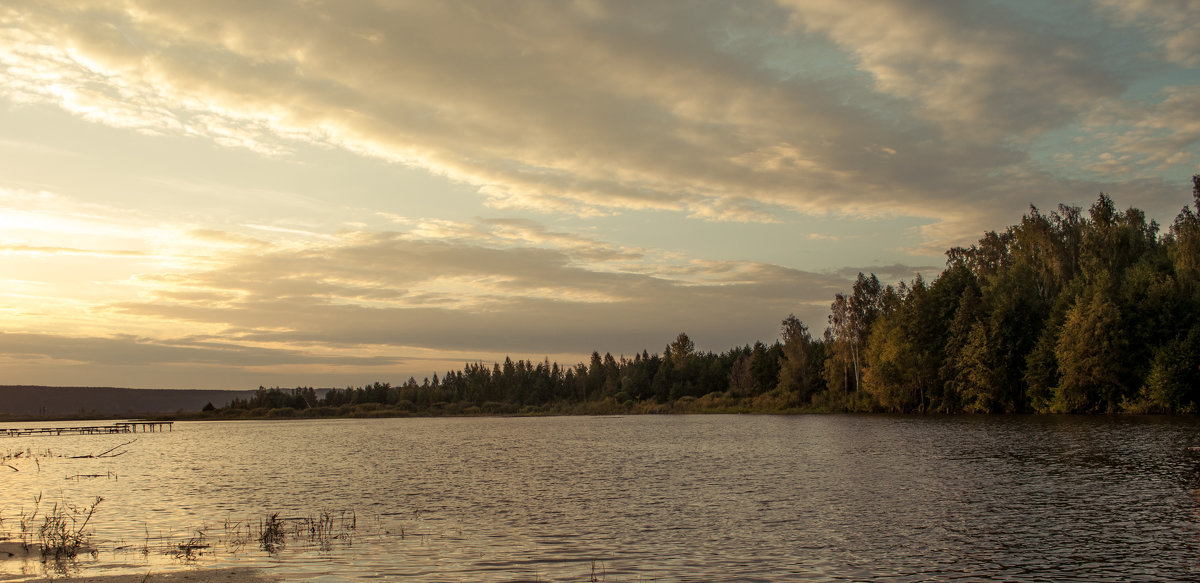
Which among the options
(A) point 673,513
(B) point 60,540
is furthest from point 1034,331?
(B) point 60,540

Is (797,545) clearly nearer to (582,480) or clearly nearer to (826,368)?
(582,480)

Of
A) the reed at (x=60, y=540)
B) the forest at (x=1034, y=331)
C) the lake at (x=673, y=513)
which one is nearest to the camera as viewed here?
the lake at (x=673, y=513)

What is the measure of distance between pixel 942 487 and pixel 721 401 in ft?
501

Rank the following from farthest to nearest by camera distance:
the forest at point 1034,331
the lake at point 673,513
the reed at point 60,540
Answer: the forest at point 1034,331
the reed at point 60,540
the lake at point 673,513

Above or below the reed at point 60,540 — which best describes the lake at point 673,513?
below

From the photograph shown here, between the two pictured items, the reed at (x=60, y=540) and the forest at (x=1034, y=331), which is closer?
the reed at (x=60, y=540)

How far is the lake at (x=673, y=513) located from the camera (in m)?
22.0

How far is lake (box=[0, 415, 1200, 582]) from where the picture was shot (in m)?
22.0

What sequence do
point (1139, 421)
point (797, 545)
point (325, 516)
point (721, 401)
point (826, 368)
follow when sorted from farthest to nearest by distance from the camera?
point (721, 401)
point (826, 368)
point (1139, 421)
point (325, 516)
point (797, 545)

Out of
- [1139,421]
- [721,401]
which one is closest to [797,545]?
[1139,421]

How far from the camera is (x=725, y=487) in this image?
39781mm

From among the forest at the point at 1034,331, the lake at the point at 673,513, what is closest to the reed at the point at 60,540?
the lake at the point at 673,513

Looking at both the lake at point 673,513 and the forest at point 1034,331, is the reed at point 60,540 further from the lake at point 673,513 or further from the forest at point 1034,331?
the forest at point 1034,331

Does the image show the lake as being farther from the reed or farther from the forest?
the forest
